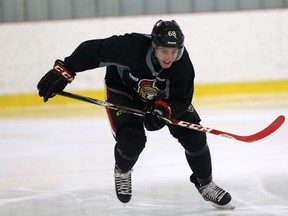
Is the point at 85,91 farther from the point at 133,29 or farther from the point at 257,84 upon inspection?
the point at 257,84

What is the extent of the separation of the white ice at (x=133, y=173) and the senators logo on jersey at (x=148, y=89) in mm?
468

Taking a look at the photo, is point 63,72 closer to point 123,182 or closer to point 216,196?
point 123,182

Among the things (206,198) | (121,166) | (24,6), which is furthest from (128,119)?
(24,6)

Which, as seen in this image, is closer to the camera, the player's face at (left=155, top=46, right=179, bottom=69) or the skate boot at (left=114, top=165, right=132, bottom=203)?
the player's face at (left=155, top=46, right=179, bottom=69)

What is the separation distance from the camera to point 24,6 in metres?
7.65

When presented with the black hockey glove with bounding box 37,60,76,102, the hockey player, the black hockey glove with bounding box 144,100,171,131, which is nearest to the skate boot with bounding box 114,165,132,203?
the hockey player

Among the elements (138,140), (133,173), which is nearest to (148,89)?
(138,140)

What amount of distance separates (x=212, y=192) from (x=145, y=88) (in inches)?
20.8

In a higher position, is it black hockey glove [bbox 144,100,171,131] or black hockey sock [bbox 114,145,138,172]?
black hockey glove [bbox 144,100,171,131]

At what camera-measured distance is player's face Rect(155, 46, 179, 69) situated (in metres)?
2.82

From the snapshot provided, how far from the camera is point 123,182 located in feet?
9.86

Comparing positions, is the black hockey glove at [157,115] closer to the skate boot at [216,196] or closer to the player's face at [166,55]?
the player's face at [166,55]

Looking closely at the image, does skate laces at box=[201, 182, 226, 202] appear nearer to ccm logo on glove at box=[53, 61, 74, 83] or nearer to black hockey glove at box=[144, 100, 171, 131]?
black hockey glove at box=[144, 100, 171, 131]

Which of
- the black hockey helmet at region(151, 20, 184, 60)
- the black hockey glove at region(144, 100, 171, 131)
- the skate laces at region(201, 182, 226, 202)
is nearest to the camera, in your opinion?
the black hockey helmet at region(151, 20, 184, 60)
